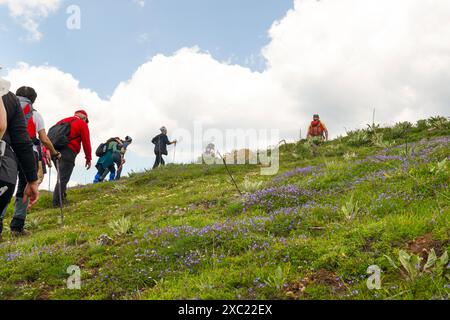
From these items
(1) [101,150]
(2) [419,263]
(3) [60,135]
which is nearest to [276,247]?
(2) [419,263]

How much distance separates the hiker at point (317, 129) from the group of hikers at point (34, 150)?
8931 millimetres

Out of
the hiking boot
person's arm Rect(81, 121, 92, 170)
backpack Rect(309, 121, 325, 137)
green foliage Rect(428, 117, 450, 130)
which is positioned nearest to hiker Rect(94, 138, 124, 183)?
person's arm Rect(81, 121, 92, 170)

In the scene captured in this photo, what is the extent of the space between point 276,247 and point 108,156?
681 inches

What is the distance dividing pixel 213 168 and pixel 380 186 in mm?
11931

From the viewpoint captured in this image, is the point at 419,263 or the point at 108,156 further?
the point at 108,156

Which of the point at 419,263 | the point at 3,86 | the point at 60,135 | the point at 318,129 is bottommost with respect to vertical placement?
the point at 419,263

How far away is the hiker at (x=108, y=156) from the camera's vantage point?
21.8 meters

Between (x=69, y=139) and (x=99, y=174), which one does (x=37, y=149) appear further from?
(x=99, y=174)

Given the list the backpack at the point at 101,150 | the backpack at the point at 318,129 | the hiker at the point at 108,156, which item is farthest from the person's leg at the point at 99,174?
the backpack at the point at 318,129

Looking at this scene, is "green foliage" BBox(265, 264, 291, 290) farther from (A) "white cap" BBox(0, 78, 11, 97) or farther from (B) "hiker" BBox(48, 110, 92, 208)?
(B) "hiker" BBox(48, 110, 92, 208)

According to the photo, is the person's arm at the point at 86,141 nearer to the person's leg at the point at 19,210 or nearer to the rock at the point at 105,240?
the person's leg at the point at 19,210

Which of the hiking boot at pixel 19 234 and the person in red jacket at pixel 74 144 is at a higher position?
the person in red jacket at pixel 74 144

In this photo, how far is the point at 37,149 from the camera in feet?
38.5

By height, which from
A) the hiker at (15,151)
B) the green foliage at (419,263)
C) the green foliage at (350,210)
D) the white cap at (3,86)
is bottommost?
the green foliage at (419,263)
